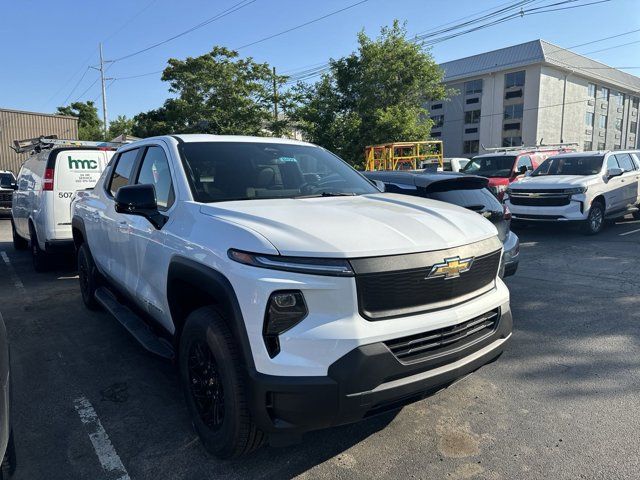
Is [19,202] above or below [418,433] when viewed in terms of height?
above

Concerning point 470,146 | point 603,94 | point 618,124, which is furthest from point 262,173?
point 618,124

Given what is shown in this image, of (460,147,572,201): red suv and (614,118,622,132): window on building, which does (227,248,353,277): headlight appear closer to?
(460,147,572,201): red suv

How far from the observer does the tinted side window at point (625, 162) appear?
12.1 m

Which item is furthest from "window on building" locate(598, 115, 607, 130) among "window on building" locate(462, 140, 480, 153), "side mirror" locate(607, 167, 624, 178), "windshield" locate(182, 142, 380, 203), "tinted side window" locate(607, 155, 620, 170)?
"windshield" locate(182, 142, 380, 203)

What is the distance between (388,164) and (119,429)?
2086 cm

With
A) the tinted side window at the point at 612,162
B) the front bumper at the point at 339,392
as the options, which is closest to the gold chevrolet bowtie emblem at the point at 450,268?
the front bumper at the point at 339,392

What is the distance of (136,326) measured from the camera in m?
3.86

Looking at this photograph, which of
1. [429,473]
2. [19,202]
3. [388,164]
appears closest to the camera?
[429,473]

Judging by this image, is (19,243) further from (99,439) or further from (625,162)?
(625,162)

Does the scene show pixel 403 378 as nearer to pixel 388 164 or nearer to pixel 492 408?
pixel 492 408

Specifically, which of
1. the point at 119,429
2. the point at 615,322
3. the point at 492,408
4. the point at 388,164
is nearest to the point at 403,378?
the point at 492,408

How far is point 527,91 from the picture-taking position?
50.2 metres

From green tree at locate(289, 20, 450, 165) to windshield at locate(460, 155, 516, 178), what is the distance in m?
10.6

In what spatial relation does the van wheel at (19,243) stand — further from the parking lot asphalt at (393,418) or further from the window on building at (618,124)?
the window on building at (618,124)
